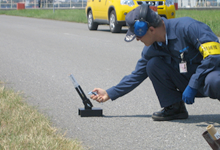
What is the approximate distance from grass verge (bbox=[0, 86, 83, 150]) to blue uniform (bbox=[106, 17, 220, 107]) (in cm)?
81

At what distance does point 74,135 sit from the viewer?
11.8 ft

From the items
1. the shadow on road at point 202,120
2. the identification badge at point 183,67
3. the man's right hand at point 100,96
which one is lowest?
the shadow on road at point 202,120

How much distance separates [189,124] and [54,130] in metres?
1.31

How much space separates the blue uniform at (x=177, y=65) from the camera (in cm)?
332

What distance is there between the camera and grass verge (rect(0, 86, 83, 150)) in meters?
3.06

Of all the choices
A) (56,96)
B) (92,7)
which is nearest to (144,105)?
(56,96)

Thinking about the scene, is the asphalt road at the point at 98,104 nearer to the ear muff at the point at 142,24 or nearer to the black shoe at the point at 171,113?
the black shoe at the point at 171,113

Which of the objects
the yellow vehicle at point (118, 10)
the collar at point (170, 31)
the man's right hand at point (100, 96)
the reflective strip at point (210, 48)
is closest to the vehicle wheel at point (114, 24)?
the yellow vehicle at point (118, 10)

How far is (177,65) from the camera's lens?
3.79 m

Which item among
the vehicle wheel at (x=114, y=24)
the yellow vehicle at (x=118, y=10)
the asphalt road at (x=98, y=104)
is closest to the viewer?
the asphalt road at (x=98, y=104)

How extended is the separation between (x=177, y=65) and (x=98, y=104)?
4.56 feet

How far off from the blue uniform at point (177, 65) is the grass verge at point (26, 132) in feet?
2.66

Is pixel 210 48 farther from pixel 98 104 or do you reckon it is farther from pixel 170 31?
pixel 98 104

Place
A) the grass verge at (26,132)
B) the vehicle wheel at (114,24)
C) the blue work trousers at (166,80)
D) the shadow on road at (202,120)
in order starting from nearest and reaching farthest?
the grass verge at (26,132) < the blue work trousers at (166,80) < the shadow on road at (202,120) < the vehicle wheel at (114,24)
